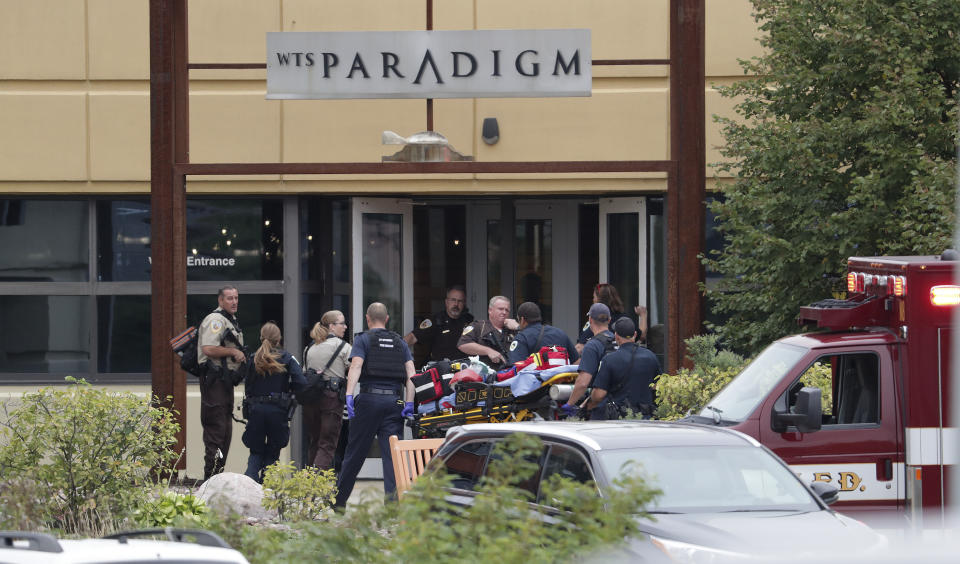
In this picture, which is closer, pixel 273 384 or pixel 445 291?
pixel 273 384

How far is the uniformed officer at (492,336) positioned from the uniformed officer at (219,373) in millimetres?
2275

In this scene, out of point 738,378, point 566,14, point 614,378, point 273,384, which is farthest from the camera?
point 566,14

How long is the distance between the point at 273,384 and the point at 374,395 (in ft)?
4.23

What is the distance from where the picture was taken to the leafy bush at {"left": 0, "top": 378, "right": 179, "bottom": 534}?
8.48 meters

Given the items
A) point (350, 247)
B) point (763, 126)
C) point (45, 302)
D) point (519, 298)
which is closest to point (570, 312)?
point (519, 298)

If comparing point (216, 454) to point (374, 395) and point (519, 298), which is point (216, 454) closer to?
point (374, 395)

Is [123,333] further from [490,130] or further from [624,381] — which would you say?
[624,381]

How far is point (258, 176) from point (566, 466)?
28.8 feet

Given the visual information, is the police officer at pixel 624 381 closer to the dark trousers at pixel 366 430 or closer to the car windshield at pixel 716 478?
the dark trousers at pixel 366 430

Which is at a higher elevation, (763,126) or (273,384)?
(763,126)

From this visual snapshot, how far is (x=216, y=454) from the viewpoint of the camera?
12922mm

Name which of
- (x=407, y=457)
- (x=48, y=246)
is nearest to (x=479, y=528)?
(x=407, y=457)

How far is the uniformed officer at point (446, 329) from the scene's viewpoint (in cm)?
1450

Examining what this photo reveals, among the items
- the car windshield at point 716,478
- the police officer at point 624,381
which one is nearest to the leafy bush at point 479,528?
the car windshield at point 716,478
